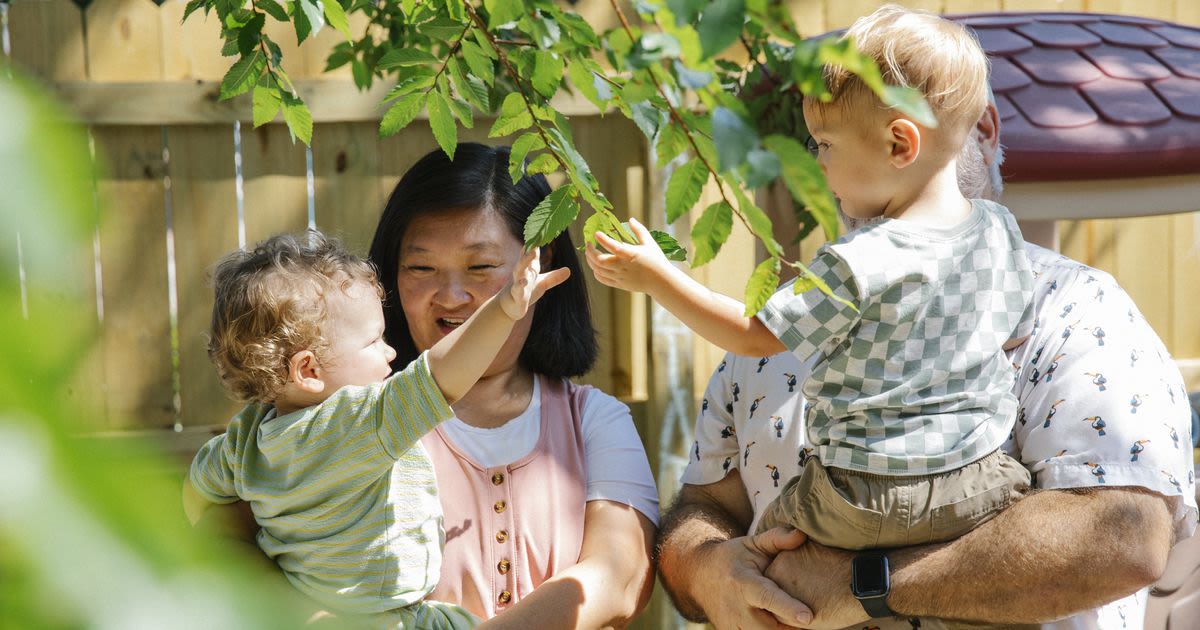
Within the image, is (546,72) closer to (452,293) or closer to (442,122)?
(442,122)

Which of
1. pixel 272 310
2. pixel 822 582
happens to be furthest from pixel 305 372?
pixel 822 582

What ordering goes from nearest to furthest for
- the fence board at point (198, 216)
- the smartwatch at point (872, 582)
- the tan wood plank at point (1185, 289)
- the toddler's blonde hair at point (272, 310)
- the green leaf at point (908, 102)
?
the green leaf at point (908, 102) → the smartwatch at point (872, 582) → the toddler's blonde hair at point (272, 310) → the fence board at point (198, 216) → the tan wood plank at point (1185, 289)

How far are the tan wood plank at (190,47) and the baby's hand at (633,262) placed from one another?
2254 mm

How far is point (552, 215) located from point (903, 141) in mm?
493

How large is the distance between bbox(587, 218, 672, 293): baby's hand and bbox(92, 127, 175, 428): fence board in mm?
2334

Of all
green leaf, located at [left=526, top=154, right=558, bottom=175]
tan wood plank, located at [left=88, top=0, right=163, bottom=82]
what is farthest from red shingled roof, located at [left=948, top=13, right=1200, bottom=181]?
tan wood plank, located at [left=88, top=0, right=163, bottom=82]

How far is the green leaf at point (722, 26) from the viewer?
0.71 m

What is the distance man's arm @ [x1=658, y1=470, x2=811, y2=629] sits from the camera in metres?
1.67

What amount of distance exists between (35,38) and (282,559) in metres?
2.20

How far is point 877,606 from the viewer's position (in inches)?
62.6

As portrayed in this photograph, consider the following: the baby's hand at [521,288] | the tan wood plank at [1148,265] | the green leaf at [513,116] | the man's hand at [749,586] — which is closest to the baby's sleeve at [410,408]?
the baby's hand at [521,288]

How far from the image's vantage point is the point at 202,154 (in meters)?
3.40

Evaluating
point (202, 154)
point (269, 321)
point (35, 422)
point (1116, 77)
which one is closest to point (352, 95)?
point (202, 154)

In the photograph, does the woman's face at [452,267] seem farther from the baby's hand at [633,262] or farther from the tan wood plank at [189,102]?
the tan wood plank at [189,102]
